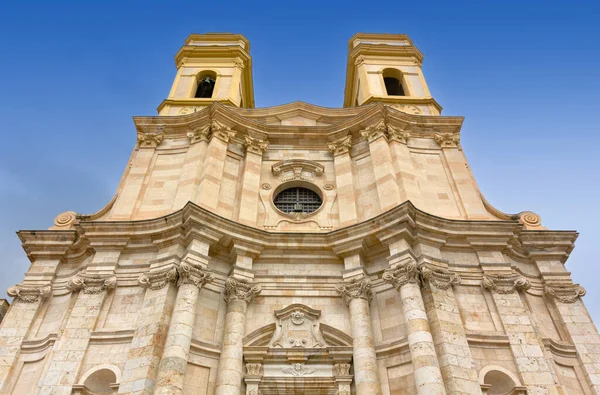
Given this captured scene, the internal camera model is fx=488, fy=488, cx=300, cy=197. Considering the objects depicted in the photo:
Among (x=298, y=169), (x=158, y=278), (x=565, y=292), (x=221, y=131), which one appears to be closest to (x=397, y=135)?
(x=298, y=169)

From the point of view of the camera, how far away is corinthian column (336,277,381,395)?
43.0ft

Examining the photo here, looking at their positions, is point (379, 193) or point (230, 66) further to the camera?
point (230, 66)

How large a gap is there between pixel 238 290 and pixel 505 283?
27.1 ft

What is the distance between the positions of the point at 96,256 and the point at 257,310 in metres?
5.62

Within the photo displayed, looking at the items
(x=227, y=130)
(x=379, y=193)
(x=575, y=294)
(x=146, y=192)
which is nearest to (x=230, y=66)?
(x=227, y=130)

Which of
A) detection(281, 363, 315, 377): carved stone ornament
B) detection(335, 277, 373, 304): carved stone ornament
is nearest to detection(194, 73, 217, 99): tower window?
detection(335, 277, 373, 304): carved stone ornament

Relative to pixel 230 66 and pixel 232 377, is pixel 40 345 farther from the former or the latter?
pixel 230 66

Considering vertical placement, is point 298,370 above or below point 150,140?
below

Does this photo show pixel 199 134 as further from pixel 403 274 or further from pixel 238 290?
pixel 403 274

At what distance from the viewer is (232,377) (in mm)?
13195

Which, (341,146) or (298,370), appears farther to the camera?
(341,146)

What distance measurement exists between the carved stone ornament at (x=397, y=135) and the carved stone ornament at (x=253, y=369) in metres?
11.1

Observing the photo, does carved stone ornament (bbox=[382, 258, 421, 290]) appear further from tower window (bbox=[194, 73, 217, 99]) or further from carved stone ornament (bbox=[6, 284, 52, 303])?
tower window (bbox=[194, 73, 217, 99])

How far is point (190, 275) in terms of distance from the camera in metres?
14.3
